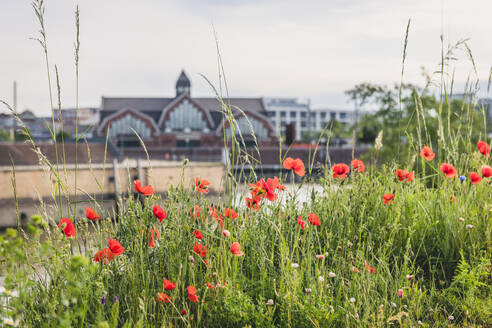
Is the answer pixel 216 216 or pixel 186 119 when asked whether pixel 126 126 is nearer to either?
pixel 186 119

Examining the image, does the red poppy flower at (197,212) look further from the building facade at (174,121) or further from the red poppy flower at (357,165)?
the building facade at (174,121)

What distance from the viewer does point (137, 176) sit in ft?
44.8

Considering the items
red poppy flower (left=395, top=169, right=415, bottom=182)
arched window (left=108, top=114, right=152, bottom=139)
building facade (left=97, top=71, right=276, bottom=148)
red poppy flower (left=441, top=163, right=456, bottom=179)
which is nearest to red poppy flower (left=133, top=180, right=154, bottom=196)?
red poppy flower (left=395, top=169, right=415, bottom=182)

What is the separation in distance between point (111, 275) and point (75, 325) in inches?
13.1

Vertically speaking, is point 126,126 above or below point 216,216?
above

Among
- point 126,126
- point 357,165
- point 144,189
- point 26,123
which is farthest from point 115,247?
point 126,126

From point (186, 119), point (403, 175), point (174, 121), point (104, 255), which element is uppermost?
point (186, 119)

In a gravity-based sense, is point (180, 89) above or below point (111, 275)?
above

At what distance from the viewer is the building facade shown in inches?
1828

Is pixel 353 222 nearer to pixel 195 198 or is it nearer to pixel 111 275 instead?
pixel 195 198

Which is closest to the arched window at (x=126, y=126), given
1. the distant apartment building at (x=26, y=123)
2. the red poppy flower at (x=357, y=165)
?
the distant apartment building at (x=26, y=123)

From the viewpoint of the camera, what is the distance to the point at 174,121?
160 ft

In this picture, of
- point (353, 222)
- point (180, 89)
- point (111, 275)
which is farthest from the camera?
point (180, 89)

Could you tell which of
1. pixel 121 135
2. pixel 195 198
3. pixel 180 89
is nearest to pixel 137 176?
pixel 195 198
